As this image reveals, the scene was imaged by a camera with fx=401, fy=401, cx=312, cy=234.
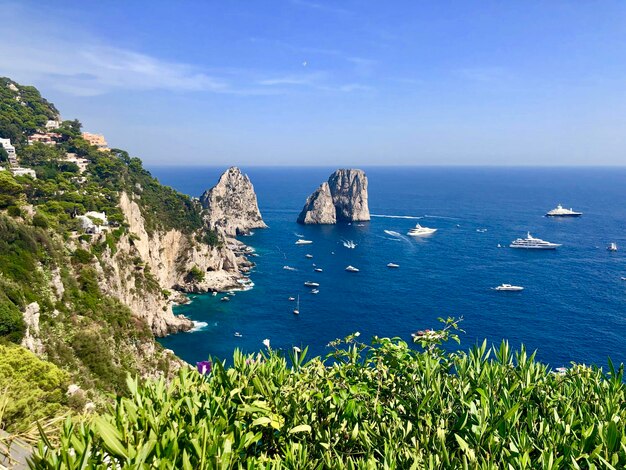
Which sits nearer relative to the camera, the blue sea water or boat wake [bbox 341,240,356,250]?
the blue sea water

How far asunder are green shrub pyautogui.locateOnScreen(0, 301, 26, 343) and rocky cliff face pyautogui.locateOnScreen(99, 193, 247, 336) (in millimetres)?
13197

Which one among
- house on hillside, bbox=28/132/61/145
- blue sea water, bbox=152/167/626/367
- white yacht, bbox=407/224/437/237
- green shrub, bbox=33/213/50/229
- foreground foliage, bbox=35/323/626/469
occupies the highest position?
house on hillside, bbox=28/132/61/145

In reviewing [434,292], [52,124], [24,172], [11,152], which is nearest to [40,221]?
[24,172]

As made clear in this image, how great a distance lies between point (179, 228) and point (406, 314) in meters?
38.4

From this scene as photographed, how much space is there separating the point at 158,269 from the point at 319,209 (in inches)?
2531

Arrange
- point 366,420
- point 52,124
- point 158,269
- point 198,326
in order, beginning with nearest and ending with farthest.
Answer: point 366,420 < point 198,326 < point 158,269 < point 52,124

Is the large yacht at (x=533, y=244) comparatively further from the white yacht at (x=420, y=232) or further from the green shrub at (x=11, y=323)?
the green shrub at (x=11, y=323)

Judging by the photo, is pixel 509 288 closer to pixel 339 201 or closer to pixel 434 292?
pixel 434 292

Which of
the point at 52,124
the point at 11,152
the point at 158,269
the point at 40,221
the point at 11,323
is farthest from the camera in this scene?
the point at 52,124

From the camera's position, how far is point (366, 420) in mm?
8992

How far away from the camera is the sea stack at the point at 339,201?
117m

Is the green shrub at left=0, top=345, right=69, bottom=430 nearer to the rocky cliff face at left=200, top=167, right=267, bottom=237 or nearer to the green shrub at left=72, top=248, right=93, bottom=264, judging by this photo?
the green shrub at left=72, top=248, right=93, bottom=264

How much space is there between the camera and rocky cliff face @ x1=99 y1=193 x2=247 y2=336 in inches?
1681

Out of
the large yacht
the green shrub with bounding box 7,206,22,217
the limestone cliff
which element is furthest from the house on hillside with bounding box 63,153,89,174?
the large yacht
